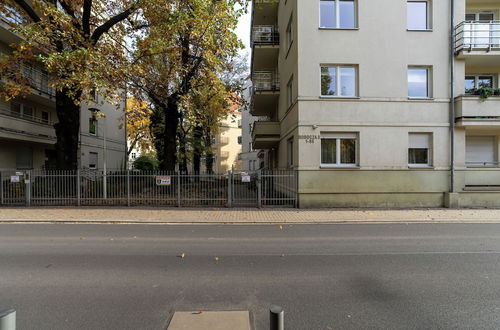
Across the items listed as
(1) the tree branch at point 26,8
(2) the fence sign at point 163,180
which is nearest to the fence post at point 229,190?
(2) the fence sign at point 163,180

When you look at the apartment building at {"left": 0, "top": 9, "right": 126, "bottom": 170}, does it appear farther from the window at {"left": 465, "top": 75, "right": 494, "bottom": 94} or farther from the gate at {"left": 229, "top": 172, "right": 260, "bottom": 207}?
the window at {"left": 465, "top": 75, "right": 494, "bottom": 94}

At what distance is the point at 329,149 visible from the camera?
12.3m

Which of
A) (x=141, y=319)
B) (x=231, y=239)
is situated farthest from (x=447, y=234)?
(x=141, y=319)

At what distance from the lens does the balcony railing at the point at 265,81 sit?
679 inches

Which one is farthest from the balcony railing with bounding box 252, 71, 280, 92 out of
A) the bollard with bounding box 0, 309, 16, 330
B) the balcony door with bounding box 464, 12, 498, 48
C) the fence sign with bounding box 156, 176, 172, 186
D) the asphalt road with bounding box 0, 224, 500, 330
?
the bollard with bounding box 0, 309, 16, 330

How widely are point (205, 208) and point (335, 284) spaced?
26.8 ft

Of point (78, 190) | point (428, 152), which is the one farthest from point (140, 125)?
point (428, 152)

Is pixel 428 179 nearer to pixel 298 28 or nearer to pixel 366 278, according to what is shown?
pixel 298 28

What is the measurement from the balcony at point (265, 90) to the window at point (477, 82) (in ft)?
32.1

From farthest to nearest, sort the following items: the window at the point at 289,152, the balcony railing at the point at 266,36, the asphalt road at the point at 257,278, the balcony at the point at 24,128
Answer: the balcony railing at the point at 266,36
the balcony at the point at 24,128
the window at the point at 289,152
the asphalt road at the point at 257,278

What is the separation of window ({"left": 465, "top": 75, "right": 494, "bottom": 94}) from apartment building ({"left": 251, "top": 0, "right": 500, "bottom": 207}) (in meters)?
1.27

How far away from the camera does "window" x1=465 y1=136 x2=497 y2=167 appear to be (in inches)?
515

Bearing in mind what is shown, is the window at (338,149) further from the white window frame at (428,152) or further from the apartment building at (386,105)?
the white window frame at (428,152)

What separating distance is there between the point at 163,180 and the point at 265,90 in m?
8.78
